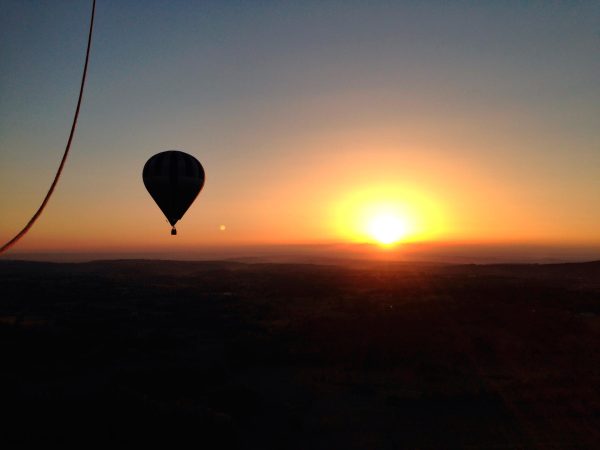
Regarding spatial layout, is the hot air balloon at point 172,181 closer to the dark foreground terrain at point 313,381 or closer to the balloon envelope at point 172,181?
the balloon envelope at point 172,181

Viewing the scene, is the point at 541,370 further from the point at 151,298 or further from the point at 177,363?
the point at 151,298

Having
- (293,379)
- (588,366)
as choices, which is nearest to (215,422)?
(293,379)

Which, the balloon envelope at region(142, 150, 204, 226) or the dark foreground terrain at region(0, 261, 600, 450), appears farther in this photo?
the balloon envelope at region(142, 150, 204, 226)

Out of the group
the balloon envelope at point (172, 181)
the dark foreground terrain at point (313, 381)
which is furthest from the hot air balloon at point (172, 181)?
the dark foreground terrain at point (313, 381)

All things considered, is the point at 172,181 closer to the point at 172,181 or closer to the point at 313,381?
the point at 172,181

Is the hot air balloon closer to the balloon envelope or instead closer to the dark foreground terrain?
the balloon envelope

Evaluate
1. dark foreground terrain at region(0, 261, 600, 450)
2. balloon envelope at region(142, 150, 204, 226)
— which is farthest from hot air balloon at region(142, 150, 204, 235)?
dark foreground terrain at region(0, 261, 600, 450)
